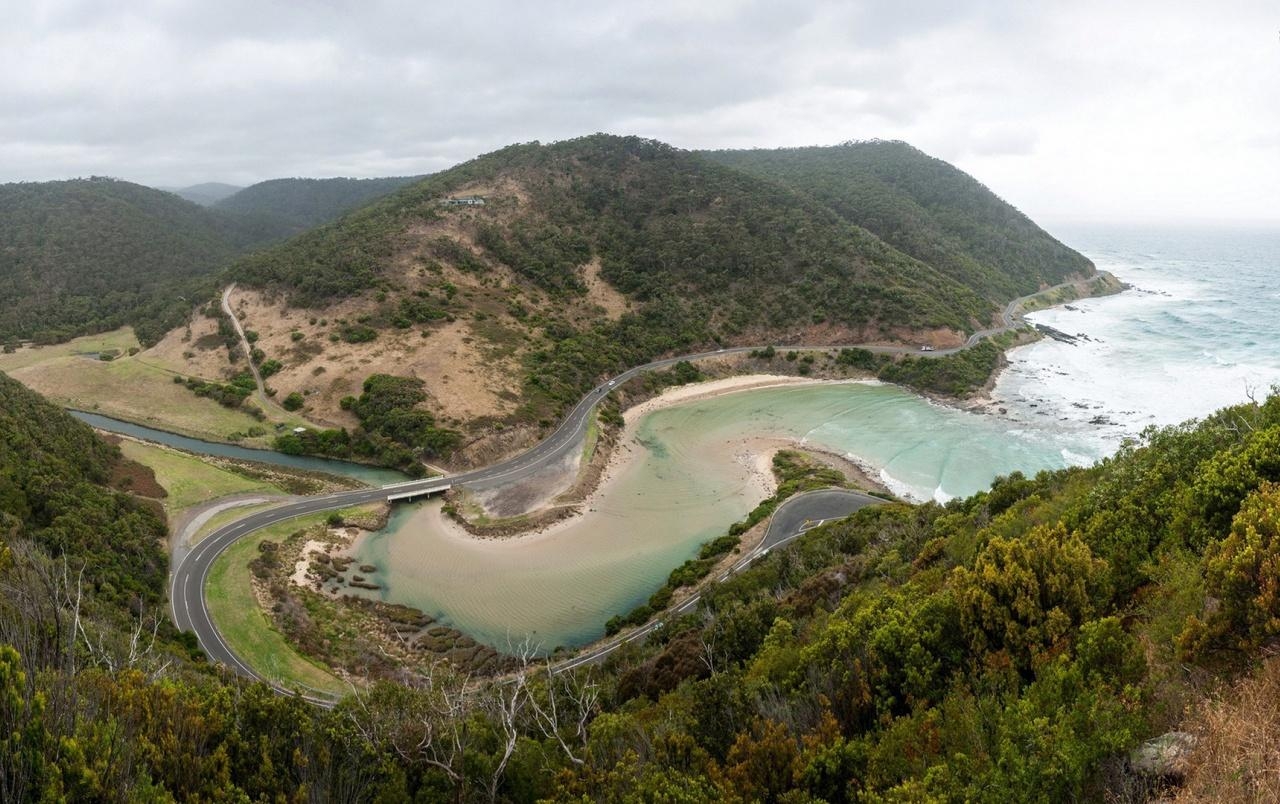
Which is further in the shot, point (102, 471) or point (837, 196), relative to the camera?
point (837, 196)

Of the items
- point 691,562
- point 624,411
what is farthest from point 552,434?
point 691,562

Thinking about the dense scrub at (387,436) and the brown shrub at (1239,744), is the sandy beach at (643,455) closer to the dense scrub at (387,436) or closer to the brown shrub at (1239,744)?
the dense scrub at (387,436)

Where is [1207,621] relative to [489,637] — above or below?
above

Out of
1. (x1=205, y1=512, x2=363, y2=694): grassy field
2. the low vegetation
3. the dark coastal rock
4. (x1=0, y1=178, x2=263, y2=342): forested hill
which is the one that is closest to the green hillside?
the dark coastal rock

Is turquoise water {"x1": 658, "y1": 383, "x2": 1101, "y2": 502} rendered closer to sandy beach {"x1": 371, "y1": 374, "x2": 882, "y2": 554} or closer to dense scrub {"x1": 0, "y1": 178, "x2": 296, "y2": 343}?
sandy beach {"x1": 371, "y1": 374, "x2": 882, "y2": 554}

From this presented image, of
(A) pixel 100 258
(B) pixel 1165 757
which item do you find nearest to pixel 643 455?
(B) pixel 1165 757

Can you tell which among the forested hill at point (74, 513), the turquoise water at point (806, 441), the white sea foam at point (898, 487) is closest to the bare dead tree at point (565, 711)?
the turquoise water at point (806, 441)

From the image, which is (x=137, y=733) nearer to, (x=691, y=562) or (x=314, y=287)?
(x=691, y=562)
